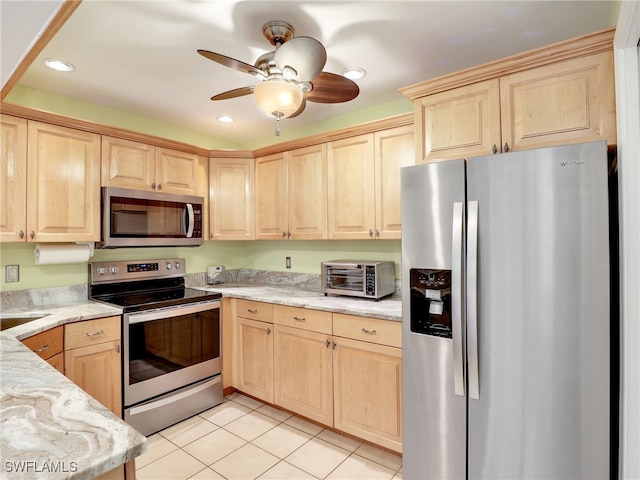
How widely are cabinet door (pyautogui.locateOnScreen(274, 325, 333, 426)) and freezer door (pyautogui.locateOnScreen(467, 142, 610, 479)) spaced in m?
1.04

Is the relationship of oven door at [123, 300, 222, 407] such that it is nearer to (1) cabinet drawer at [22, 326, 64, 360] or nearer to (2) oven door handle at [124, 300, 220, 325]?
(2) oven door handle at [124, 300, 220, 325]

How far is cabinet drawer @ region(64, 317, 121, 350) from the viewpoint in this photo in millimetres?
2180

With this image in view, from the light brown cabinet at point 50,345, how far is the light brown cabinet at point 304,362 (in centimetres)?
135

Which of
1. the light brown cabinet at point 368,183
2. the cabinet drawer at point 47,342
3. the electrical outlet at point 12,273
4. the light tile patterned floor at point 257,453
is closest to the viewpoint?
the cabinet drawer at point 47,342

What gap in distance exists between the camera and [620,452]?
4.61 feet

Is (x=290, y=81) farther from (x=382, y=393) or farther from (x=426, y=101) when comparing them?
(x=382, y=393)

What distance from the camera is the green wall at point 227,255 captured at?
2514mm

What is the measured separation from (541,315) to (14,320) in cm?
278

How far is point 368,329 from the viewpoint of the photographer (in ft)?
7.36

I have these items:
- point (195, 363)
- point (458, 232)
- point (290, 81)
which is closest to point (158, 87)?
point (290, 81)

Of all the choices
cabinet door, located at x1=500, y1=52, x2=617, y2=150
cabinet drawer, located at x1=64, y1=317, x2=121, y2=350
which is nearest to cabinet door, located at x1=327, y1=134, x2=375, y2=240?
cabinet door, located at x1=500, y1=52, x2=617, y2=150

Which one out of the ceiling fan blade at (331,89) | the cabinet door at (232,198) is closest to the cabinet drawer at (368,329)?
the ceiling fan blade at (331,89)

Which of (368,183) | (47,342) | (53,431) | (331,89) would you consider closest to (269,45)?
(331,89)

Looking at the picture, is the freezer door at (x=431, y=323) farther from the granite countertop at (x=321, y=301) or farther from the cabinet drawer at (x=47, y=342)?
the cabinet drawer at (x=47, y=342)
